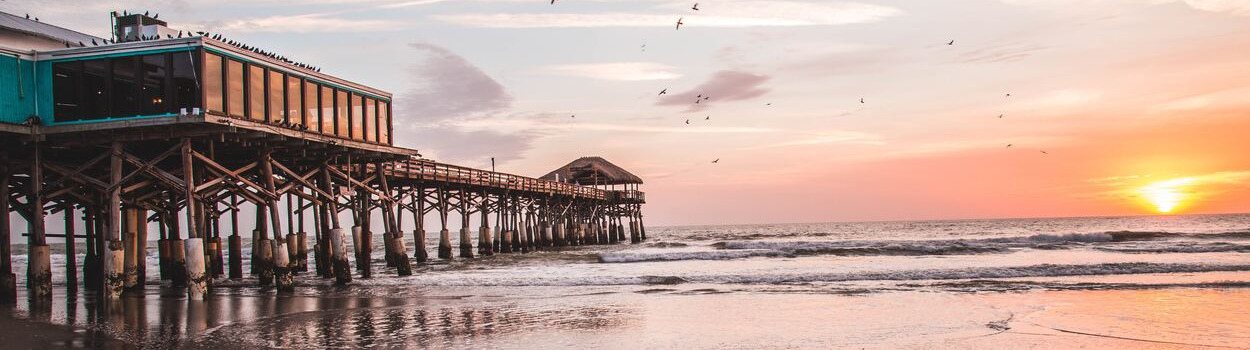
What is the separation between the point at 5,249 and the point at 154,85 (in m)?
3.99

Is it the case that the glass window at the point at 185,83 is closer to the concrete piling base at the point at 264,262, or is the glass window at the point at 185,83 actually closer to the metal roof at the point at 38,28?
the concrete piling base at the point at 264,262

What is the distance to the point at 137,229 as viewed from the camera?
78.4 feet

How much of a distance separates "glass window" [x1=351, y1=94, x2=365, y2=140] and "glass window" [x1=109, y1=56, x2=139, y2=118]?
606cm

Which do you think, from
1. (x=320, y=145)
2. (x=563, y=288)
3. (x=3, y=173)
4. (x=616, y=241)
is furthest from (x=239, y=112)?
(x=616, y=241)

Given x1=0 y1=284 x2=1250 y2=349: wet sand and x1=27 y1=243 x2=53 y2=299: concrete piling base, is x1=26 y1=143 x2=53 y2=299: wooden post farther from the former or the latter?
x1=0 y1=284 x2=1250 y2=349: wet sand

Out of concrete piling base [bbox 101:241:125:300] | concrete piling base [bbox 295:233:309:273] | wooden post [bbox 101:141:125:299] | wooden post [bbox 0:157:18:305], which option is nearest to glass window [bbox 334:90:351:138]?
wooden post [bbox 101:141:125:299]

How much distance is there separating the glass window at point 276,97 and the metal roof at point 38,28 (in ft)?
19.3

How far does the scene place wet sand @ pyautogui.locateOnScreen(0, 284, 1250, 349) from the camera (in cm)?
1129

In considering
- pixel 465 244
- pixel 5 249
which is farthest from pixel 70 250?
pixel 465 244

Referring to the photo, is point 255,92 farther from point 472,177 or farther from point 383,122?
point 472,177

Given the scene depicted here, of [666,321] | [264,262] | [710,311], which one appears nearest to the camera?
[666,321]

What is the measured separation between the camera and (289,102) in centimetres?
1962

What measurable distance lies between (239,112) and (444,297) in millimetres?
5224

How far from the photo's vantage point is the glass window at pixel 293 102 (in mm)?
19594
